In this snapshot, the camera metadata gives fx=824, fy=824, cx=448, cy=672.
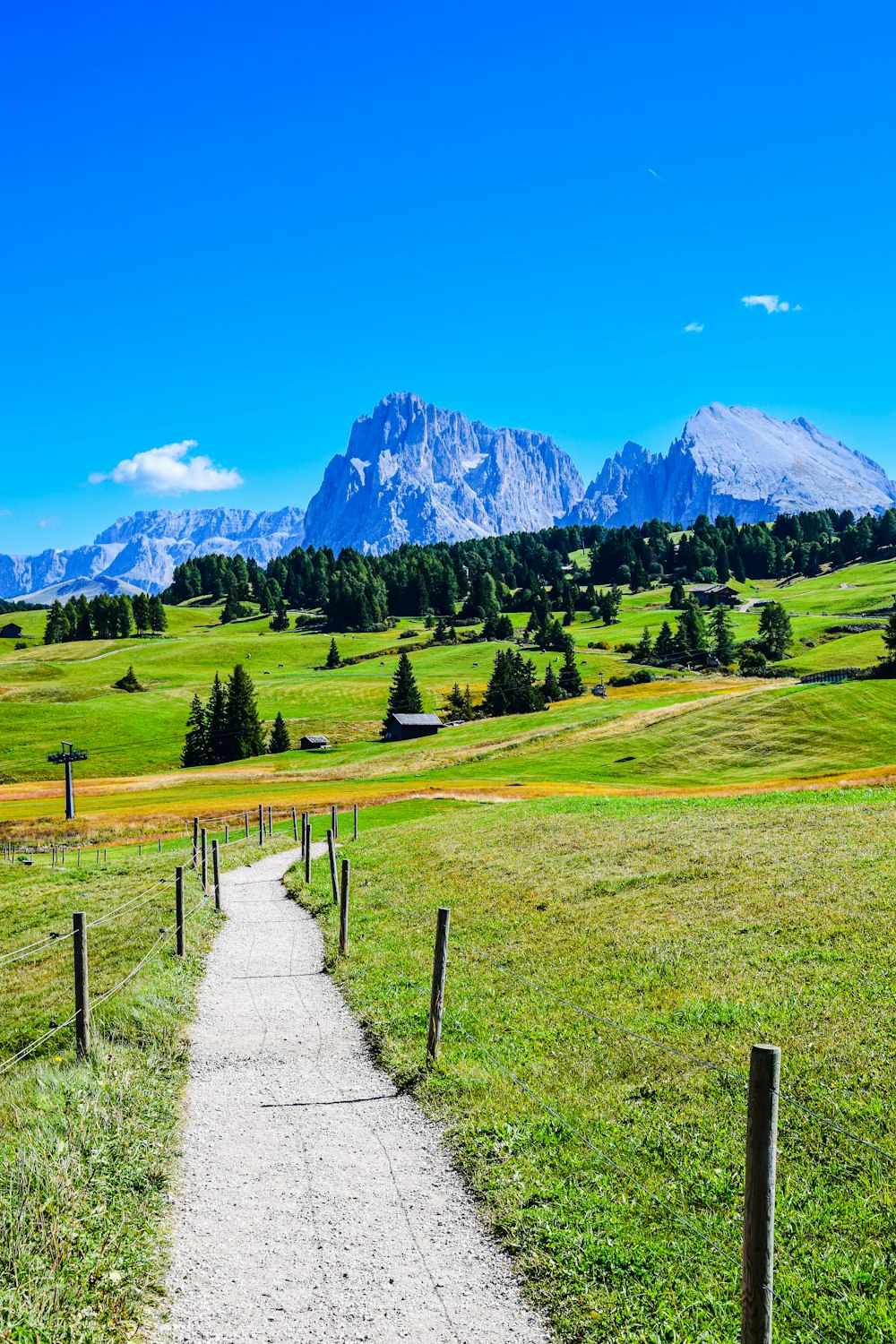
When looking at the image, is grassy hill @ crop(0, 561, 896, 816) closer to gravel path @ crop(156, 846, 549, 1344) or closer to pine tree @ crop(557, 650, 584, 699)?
pine tree @ crop(557, 650, 584, 699)

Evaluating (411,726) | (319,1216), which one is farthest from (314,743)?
(319,1216)

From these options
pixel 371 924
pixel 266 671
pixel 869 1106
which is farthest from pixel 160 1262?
pixel 266 671

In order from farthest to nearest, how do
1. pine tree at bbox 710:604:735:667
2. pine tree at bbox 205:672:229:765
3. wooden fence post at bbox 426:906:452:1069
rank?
pine tree at bbox 710:604:735:667, pine tree at bbox 205:672:229:765, wooden fence post at bbox 426:906:452:1069

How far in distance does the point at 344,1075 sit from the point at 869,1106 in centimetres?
719

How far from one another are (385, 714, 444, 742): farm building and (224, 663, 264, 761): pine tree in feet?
63.4

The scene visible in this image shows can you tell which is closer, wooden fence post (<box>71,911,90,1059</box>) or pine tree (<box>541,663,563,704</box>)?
wooden fence post (<box>71,911,90,1059</box>)

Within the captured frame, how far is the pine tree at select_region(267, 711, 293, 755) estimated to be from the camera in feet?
399

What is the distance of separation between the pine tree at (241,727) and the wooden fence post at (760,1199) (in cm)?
11545

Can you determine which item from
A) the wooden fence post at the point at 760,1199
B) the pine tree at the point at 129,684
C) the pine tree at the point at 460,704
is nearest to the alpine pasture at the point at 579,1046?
the wooden fence post at the point at 760,1199

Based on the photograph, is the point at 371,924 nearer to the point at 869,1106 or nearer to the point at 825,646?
the point at 869,1106

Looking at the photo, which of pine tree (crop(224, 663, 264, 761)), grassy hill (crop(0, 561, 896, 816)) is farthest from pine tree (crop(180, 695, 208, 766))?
pine tree (crop(224, 663, 264, 761))

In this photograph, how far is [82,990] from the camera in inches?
465

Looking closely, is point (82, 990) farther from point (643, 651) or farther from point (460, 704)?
point (643, 651)

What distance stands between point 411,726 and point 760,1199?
114694mm
